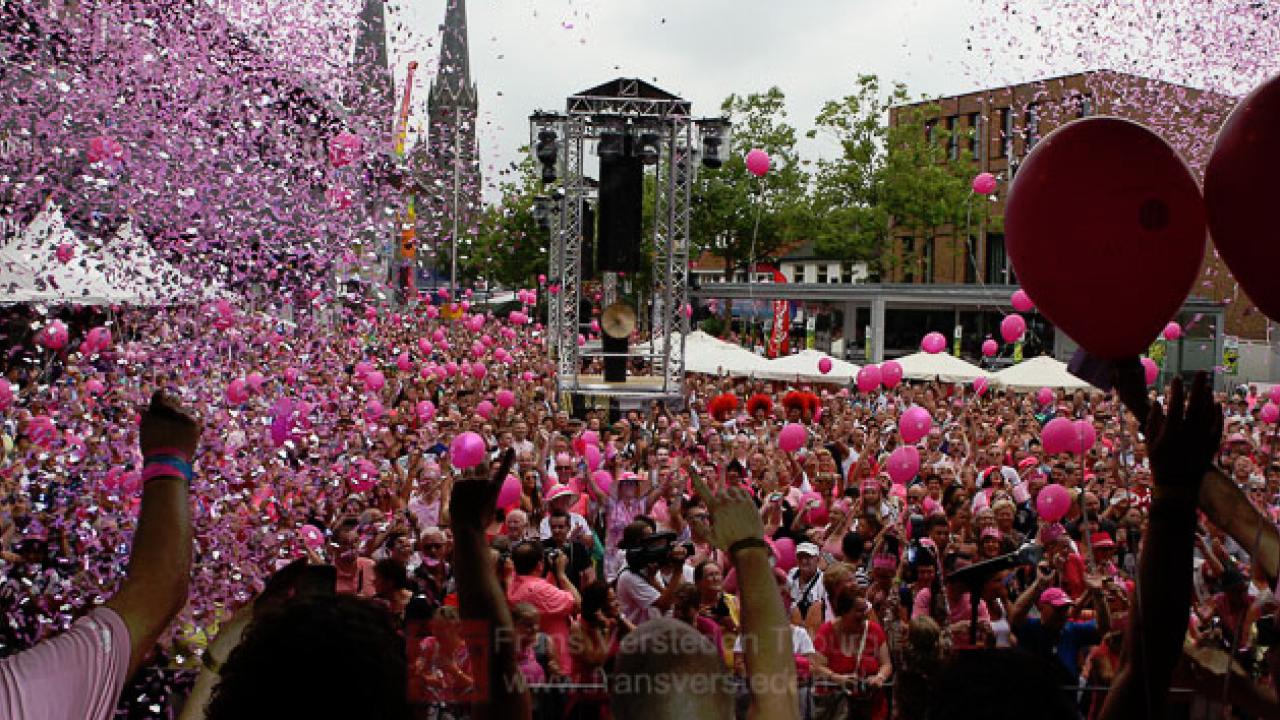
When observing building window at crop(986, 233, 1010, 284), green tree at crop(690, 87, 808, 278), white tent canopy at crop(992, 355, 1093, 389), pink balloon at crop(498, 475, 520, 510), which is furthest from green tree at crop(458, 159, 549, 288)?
pink balloon at crop(498, 475, 520, 510)

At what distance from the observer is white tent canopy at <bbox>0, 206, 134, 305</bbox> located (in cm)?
589

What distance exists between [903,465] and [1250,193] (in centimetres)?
630

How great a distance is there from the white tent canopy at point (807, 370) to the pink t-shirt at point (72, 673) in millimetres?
17781

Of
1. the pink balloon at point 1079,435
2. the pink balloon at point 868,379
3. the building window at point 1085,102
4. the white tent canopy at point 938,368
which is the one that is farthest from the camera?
the white tent canopy at point 938,368

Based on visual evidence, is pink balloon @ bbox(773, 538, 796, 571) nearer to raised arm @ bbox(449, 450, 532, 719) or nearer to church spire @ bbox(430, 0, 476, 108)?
raised arm @ bbox(449, 450, 532, 719)

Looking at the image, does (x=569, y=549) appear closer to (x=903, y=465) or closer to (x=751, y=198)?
(x=903, y=465)

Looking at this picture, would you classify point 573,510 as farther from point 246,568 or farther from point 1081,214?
point 1081,214

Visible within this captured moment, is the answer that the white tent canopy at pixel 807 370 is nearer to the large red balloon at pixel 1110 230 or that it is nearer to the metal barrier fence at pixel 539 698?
the metal barrier fence at pixel 539 698

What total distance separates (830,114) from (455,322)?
16.0m

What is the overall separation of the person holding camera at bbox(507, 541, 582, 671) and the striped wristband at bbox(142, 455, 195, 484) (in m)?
2.94

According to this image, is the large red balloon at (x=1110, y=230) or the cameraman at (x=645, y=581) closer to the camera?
the large red balloon at (x=1110, y=230)

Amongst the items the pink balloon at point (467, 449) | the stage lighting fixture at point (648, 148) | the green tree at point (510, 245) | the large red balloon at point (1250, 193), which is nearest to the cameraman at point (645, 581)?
the pink balloon at point (467, 449)

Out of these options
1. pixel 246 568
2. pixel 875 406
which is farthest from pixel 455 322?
pixel 246 568

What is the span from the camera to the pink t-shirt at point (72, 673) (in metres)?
1.51
